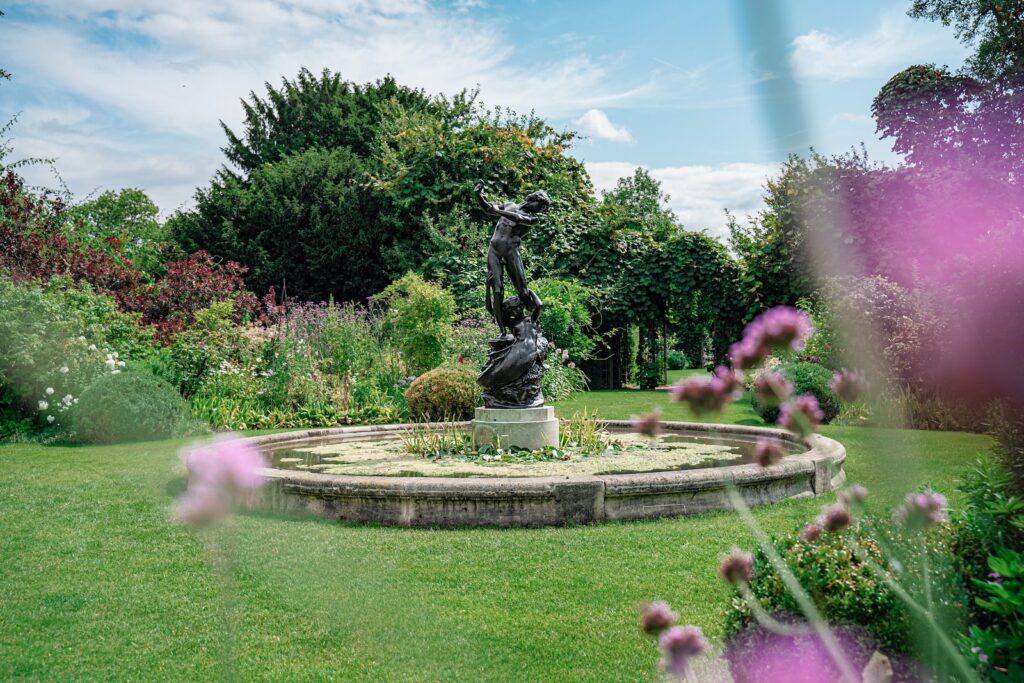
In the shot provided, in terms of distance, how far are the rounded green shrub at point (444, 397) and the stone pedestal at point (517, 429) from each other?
3588 mm

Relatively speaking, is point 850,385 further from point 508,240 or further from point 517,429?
point 508,240

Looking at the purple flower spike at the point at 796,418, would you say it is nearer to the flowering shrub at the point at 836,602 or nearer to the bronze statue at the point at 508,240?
the flowering shrub at the point at 836,602

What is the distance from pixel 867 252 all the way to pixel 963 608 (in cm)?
1540

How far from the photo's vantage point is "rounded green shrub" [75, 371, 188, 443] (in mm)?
10133

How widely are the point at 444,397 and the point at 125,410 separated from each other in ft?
14.0

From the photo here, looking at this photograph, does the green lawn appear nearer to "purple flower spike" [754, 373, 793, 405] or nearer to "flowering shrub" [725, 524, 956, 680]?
"flowering shrub" [725, 524, 956, 680]

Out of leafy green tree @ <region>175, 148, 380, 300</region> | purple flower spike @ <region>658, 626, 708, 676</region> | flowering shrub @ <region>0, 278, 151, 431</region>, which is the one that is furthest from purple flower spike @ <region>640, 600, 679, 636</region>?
leafy green tree @ <region>175, 148, 380, 300</region>

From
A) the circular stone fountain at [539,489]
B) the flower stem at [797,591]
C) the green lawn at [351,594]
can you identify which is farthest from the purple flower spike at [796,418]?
the circular stone fountain at [539,489]

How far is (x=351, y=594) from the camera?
3.89 m

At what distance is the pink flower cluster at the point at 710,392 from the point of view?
1.36 m

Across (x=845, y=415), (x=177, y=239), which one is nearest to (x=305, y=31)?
(x=845, y=415)

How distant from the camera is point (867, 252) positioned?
1603 cm

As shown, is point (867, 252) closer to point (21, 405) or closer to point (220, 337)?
point (220, 337)

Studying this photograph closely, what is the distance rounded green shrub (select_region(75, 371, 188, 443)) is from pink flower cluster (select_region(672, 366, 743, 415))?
10.4 metres
